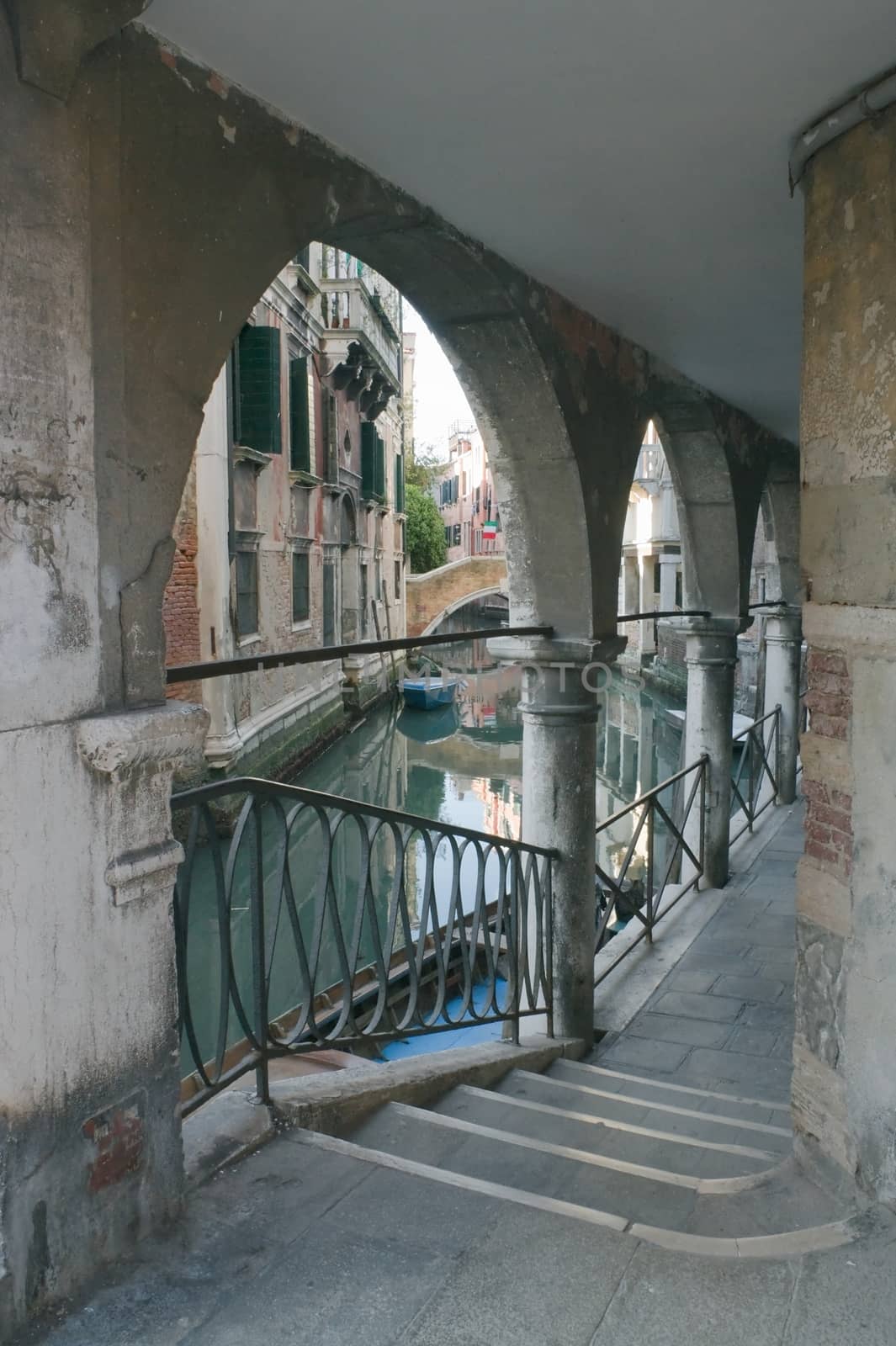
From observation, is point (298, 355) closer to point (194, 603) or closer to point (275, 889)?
point (194, 603)

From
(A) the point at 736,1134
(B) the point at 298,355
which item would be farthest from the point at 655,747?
(A) the point at 736,1134

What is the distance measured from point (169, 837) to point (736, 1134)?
7.51 ft

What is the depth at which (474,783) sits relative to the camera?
15664 millimetres

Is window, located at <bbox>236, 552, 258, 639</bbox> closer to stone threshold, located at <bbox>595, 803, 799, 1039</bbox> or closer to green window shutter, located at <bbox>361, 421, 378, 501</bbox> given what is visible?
stone threshold, located at <bbox>595, 803, 799, 1039</bbox>

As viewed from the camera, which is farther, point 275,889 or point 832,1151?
point 275,889

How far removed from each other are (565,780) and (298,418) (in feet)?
34.4

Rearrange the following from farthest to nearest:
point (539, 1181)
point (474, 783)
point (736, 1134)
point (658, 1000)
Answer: point (474, 783)
point (658, 1000)
point (736, 1134)
point (539, 1181)

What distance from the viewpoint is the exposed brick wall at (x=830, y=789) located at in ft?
7.21

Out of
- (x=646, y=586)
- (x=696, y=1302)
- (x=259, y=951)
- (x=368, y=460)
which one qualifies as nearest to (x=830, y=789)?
(x=696, y=1302)

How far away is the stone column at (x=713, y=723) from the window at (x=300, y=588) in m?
8.55

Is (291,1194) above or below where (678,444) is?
below

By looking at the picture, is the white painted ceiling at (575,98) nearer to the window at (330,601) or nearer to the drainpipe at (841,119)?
the drainpipe at (841,119)

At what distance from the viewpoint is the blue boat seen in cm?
2088

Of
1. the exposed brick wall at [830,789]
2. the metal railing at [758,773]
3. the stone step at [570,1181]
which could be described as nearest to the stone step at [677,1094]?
the stone step at [570,1181]
